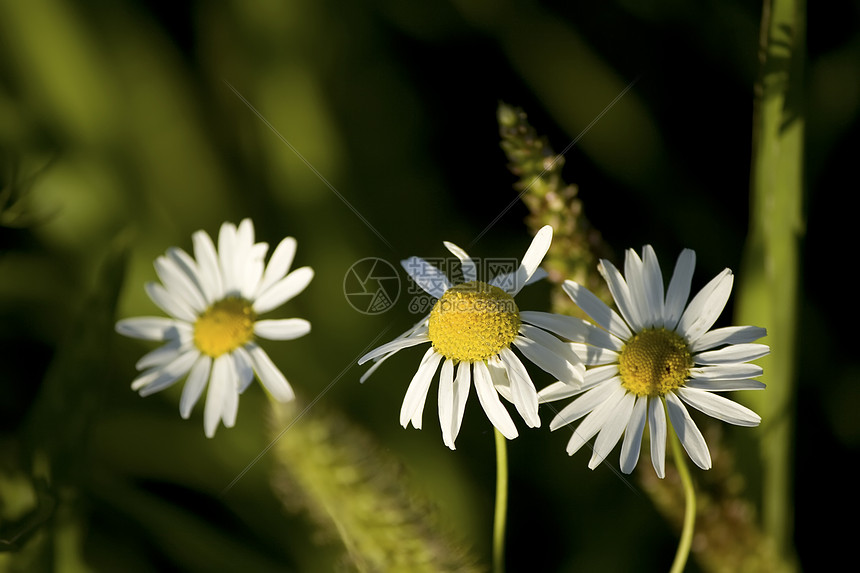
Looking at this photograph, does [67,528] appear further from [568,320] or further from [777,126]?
[777,126]

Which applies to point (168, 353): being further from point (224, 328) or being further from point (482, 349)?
point (482, 349)

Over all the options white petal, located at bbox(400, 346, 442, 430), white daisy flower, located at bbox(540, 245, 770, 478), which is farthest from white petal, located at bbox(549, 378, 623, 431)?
white petal, located at bbox(400, 346, 442, 430)

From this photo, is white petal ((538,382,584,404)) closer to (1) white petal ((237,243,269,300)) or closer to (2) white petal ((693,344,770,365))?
(2) white petal ((693,344,770,365))

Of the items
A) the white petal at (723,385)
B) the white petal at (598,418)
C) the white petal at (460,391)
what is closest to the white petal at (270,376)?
the white petal at (460,391)

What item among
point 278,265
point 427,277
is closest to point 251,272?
point 278,265

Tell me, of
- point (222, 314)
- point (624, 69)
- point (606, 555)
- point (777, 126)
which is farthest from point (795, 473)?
point (222, 314)

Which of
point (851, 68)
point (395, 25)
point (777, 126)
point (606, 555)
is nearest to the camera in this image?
point (777, 126)
